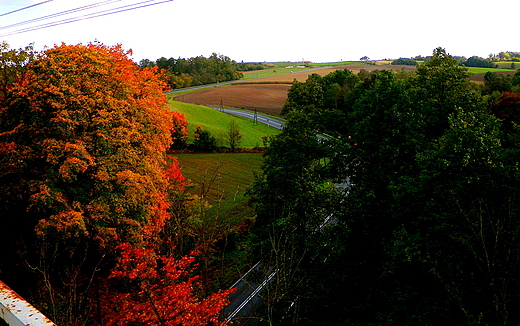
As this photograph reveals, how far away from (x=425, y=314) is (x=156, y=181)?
44.0 feet

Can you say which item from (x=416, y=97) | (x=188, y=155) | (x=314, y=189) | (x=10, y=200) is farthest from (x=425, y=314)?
(x=188, y=155)

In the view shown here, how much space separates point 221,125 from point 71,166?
54.6 meters

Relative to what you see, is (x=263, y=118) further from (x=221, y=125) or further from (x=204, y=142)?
(x=204, y=142)

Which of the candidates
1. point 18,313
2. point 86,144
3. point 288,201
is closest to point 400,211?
point 288,201

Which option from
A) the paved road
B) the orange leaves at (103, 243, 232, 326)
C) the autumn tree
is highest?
the autumn tree

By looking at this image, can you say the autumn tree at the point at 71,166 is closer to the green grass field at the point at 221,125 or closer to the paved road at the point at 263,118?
the green grass field at the point at 221,125

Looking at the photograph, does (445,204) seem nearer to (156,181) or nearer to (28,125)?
(156,181)

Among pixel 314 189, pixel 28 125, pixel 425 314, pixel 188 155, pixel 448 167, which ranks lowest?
pixel 188 155

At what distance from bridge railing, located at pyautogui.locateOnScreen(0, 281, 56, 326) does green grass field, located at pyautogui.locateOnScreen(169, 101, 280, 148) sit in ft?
171

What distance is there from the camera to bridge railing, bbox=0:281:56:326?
2181 mm

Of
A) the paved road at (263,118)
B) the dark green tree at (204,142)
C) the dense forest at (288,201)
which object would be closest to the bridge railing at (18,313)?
the dense forest at (288,201)

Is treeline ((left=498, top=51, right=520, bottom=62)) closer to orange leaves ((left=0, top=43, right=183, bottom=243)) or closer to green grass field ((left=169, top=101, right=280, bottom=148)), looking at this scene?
green grass field ((left=169, top=101, right=280, bottom=148))

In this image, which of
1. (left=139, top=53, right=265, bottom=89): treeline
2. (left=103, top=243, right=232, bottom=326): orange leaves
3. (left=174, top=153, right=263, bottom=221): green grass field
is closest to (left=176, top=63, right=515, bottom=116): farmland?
(left=139, top=53, right=265, bottom=89): treeline

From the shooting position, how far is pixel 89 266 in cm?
1888
